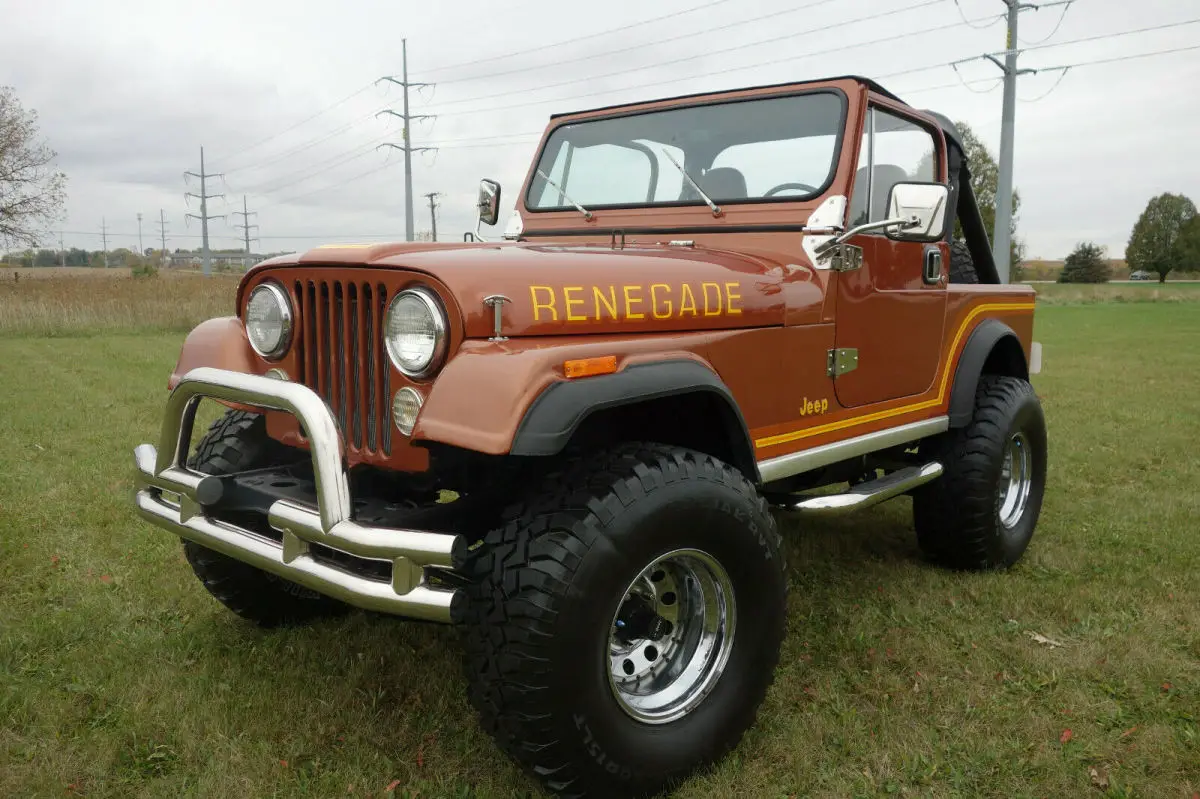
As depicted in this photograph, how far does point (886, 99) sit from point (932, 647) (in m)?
2.16

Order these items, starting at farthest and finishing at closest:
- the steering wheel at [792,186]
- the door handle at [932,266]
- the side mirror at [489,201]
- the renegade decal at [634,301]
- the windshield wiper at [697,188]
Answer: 1. the side mirror at [489,201]
2. the door handle at [932,266]
3. the windshield wiper at [697,188]
4. the steering wheel at [792,186]
5. the renegade decal at [634,301]

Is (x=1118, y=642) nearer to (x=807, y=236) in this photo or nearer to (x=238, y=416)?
(x=807, y=236)

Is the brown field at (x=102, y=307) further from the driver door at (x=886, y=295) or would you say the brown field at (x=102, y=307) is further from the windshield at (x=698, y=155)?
the driver door at (x=886, y=295)

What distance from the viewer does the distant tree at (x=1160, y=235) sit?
76250mm

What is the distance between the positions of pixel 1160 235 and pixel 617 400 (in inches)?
3632

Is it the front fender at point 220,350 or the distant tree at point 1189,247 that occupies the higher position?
the distant tree at point 1189,247

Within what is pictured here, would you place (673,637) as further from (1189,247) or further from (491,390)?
(1189,247)

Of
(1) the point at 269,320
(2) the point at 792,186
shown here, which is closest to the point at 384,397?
(1) the point at 269,320

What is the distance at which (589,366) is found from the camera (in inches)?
87.5

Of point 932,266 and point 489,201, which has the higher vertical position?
point 489,201

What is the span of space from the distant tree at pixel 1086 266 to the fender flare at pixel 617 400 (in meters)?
77.9

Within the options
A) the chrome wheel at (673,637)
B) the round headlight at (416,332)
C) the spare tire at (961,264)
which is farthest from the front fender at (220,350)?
the spare tire at (961,264)

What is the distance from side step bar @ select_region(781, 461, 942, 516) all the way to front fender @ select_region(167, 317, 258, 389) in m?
1.87

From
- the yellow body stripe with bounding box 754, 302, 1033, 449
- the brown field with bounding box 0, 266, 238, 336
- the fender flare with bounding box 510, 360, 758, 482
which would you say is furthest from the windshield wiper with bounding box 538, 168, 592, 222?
the brown field with bounding box 0, 266, 238, 336
